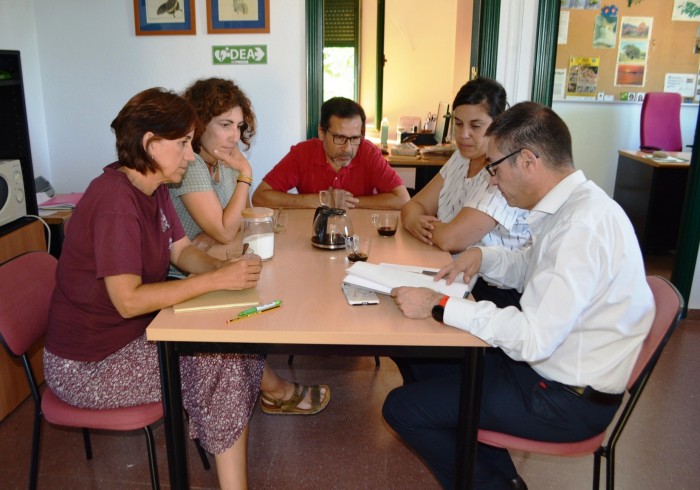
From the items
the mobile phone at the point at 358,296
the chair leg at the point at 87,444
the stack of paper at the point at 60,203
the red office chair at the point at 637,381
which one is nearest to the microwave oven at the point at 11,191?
the stack of paper at the point at 60,203

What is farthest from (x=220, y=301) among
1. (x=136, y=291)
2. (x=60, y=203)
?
(x=60, y=203)

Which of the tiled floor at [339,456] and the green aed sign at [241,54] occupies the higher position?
the green aed sign at [241,54]

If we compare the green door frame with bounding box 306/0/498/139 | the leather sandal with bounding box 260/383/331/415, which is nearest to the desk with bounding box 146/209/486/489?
the leather sandal with bounding box 260/383/331/415

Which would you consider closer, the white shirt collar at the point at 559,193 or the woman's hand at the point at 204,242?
the white shirt collar at the point at 559,193

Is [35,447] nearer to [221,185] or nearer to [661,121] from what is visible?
[221,185]

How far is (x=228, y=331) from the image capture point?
1.37 m

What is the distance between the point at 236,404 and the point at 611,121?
568 cm

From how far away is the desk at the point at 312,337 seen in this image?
1364mm

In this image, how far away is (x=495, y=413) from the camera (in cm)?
153

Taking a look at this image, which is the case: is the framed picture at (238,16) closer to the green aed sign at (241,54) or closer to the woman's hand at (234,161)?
the green aed sign at (241,54)

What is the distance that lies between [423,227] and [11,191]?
5.47 feet

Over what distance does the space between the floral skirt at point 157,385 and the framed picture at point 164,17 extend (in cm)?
214

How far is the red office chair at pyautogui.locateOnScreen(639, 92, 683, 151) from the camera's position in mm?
5453

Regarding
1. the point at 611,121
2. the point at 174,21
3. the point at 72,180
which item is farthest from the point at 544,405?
the point at 611,121
